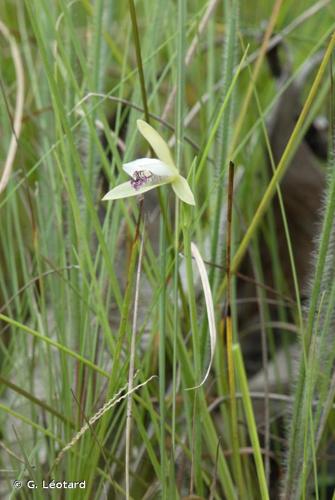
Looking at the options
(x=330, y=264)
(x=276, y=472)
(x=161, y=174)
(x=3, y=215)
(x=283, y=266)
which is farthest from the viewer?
(x=283, y=266)

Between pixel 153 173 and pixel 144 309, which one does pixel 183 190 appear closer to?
pixel 153 173

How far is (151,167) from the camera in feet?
2.19

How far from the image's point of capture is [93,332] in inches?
39.2

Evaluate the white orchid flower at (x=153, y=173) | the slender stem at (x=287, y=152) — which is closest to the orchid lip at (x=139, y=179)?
the white orchid flower at (x=153, y=173)

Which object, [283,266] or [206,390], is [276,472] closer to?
[206,390]

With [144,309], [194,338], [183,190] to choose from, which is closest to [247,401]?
[194,338]

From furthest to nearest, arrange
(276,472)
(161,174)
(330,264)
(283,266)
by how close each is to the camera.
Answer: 1. (283,266)
2. (276,472)
3. (330,264)
4. (161,174)

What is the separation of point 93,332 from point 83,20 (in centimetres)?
93

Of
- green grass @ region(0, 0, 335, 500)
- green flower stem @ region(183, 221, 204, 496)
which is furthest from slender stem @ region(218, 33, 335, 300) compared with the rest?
green flower stem @ region(183, 221, 204, 496)

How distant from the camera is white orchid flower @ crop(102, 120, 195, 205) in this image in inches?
26.2

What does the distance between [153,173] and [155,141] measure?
1.1 inches

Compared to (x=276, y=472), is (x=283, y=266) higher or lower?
higher

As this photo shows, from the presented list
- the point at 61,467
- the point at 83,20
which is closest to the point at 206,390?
the point at 61,467

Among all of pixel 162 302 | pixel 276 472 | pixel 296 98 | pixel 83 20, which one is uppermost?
pixel 83 20
